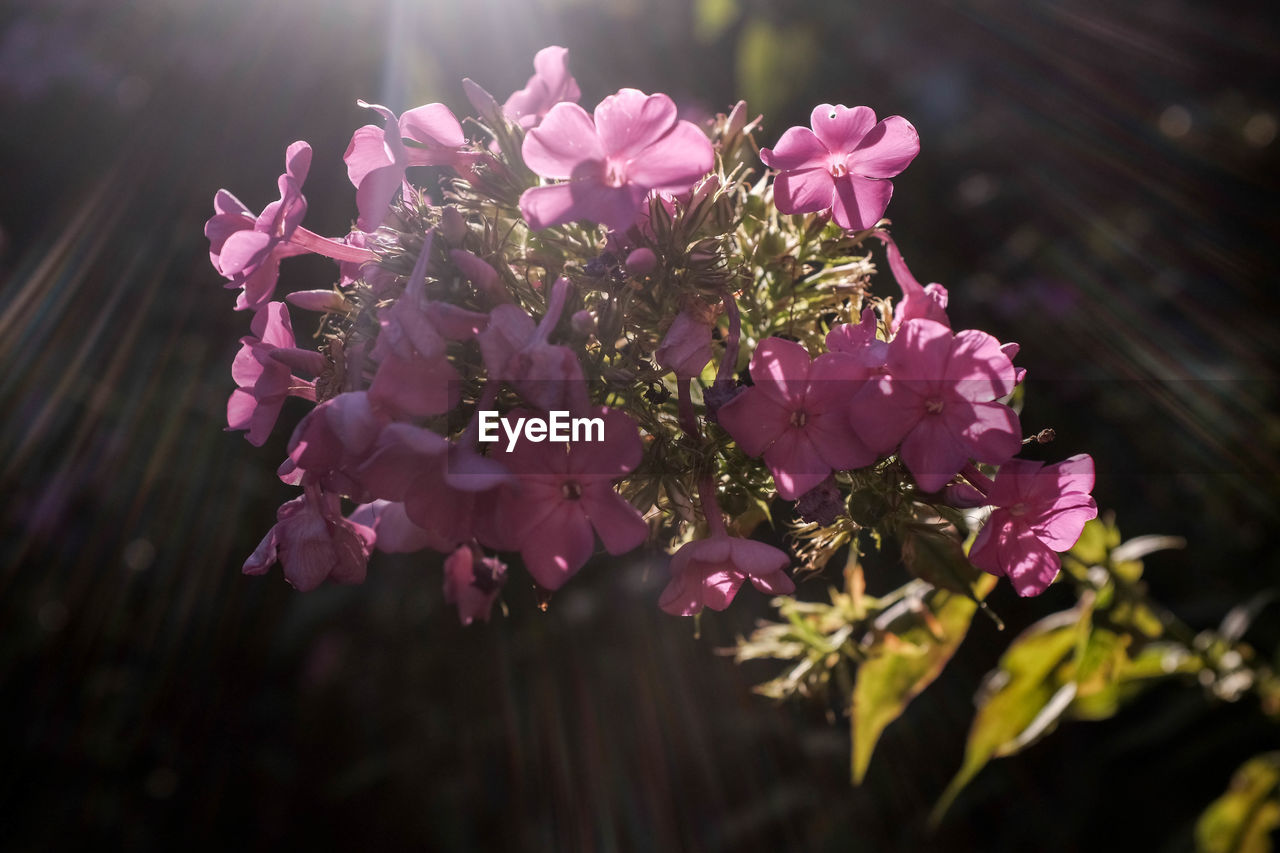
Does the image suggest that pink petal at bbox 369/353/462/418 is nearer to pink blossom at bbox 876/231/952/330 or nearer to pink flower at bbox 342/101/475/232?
pink flower at bbox 342/101/475/232

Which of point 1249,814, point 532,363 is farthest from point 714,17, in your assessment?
point 1249,814

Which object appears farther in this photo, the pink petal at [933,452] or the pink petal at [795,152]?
the pink petal at [795,152]

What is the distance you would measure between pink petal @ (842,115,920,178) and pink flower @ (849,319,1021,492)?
0.92 feet

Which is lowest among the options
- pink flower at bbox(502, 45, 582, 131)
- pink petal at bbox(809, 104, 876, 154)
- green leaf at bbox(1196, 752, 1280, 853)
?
green leaf at bbox(1196, 752, 1280, 853)

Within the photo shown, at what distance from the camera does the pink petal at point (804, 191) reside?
1.07 meters

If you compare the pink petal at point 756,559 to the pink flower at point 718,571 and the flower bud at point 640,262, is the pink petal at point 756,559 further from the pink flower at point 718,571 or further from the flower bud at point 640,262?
the flower bud at point 640,262

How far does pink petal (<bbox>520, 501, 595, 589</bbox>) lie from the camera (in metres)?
0.91

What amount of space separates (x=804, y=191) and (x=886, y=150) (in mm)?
119

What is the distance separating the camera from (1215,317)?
3.24 meters

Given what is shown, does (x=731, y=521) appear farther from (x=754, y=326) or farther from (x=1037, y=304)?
(x=1037, y=304)

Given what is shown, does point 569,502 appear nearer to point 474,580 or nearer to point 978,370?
point 474,580

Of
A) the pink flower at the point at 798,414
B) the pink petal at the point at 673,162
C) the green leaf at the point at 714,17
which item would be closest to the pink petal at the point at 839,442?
the pink flower at the point at 798,414

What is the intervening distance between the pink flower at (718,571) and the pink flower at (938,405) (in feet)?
0.61

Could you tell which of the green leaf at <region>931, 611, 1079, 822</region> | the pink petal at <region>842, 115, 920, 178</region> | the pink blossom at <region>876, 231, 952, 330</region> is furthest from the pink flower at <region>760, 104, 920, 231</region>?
the green leaf at <region>931, 611, 1079, 822</region>
